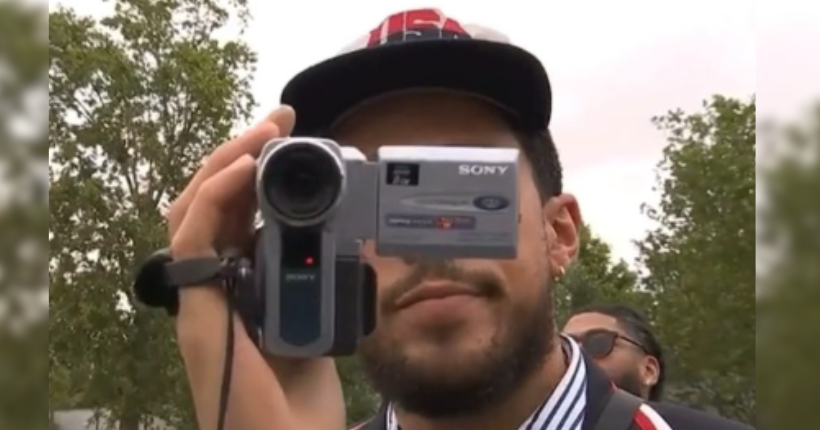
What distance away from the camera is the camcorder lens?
1241mm

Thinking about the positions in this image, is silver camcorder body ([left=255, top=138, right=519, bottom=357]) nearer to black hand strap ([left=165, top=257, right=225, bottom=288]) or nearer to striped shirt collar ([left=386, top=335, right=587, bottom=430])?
black hand strap ([left=165, top=257, right=225, bottom=288])

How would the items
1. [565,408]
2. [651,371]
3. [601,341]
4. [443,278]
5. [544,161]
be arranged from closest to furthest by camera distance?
[443,278] → [565,408] → [544,161] → [601,341] → [651,371]

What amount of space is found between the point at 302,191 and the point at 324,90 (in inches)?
16.8

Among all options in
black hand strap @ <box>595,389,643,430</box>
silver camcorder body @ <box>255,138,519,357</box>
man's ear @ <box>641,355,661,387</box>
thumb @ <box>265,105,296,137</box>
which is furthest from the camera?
man's ear @ <box>641,355,661,387</box>

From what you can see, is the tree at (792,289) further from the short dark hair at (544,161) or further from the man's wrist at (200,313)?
the short dark hair at (544,161)

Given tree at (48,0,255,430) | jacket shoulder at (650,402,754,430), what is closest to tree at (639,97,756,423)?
jacket shoulder at (650,402,754,430)

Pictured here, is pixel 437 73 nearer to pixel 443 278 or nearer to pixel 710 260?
pixel 443 278

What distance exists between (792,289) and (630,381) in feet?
10.0

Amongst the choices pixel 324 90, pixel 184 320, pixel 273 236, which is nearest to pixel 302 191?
pixel 273 236

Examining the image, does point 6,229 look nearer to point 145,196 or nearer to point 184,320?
point 184,320

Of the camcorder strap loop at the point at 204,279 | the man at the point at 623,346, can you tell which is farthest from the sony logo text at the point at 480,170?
the man at the point at 623,346

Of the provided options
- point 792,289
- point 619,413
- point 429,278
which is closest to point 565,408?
point 619,413

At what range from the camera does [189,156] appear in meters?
17.4

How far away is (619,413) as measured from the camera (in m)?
1.57
